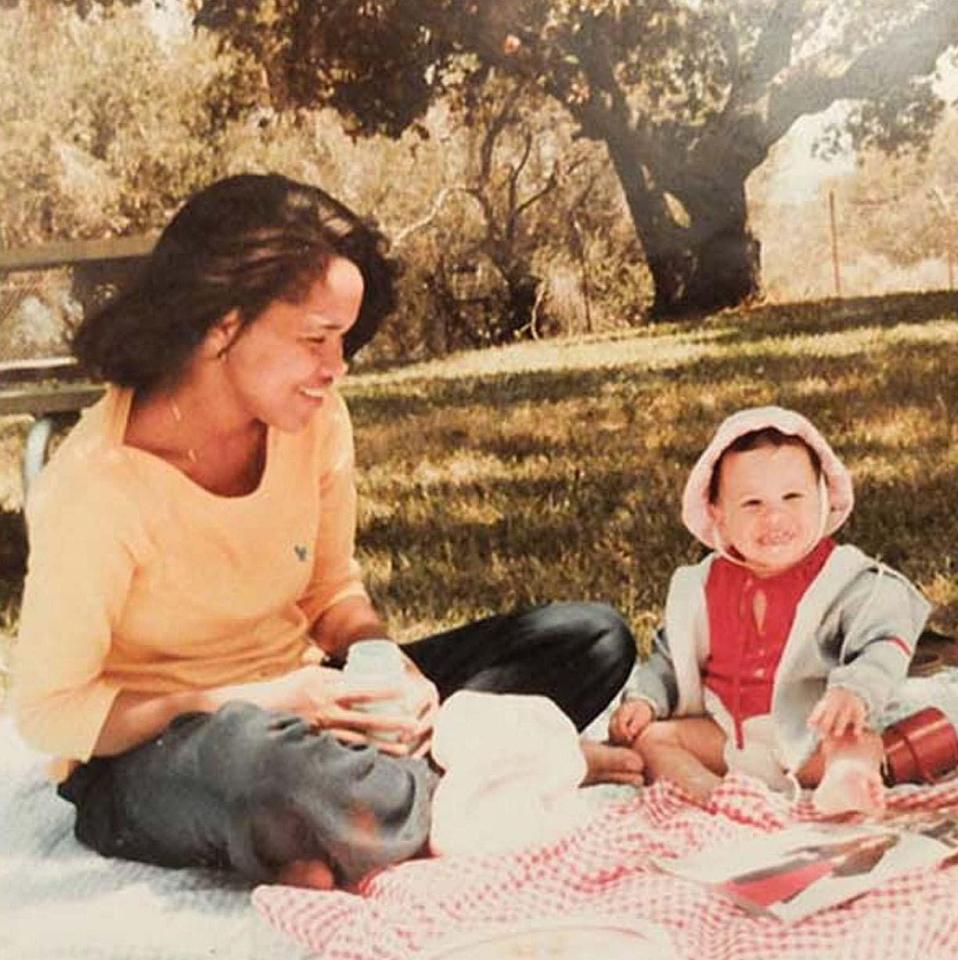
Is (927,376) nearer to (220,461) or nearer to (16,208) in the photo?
(220,461)

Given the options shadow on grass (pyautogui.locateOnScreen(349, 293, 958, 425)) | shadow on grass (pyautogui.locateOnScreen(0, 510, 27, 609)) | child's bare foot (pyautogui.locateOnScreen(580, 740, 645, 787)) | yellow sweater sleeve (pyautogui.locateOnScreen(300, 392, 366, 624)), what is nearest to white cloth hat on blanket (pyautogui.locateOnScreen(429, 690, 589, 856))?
child's bare foot (pyautogui.locateOnScreen(580, 740, 645, 787))

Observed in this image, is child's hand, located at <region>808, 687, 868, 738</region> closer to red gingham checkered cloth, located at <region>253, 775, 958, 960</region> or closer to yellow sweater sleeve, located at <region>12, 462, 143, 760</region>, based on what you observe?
red gingham checkered cloth, located at <region>253, 775, 958, 960</region>

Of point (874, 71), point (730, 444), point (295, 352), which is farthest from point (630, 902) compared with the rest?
point (874, 71)

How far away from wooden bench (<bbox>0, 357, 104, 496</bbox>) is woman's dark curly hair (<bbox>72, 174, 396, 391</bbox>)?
19 mm

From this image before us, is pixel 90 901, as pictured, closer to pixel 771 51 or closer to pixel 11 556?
pixel 11 556

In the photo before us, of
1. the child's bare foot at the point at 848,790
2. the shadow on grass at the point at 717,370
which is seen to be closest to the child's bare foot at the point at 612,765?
the child's bare foot at the point at 848,790

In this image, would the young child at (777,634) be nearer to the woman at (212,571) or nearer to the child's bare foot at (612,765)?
the child's bare foot at (612,765)

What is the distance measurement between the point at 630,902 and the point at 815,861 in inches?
5.6

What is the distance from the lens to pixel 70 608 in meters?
1.20

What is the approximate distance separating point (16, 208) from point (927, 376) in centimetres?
78

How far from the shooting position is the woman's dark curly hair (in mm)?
1205

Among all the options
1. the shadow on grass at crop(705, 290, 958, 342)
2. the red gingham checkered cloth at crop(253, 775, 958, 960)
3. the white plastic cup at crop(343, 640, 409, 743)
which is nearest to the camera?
the red gingham checkered cloth at crop(253, 775, 958, 960)

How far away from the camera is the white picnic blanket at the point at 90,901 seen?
116cm

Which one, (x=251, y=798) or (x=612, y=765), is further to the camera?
(x=612, y=765)
